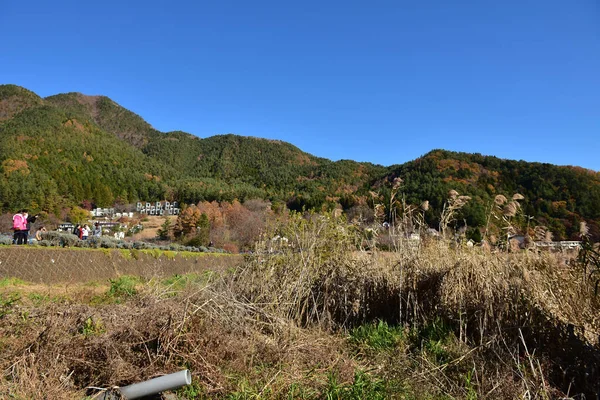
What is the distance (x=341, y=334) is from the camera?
398 centimetres

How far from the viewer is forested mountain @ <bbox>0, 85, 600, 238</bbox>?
78.3ft

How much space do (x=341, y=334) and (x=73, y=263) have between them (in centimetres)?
758

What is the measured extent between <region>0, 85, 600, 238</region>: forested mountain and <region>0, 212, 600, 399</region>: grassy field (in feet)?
2.94


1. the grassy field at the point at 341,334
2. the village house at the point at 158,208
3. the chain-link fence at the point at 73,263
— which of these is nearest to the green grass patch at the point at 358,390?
the grassy field at the point at 341,334

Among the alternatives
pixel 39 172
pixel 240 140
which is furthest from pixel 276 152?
pixel 39 172

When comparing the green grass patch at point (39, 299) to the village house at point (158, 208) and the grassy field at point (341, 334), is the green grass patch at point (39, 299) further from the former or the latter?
the village house at point (158, 208)

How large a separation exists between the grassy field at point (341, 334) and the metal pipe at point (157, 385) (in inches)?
6.7

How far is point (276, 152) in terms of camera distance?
133750mm

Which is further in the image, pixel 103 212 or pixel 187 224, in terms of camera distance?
pixel 103 212

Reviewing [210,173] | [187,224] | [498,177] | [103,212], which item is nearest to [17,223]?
[187,224]

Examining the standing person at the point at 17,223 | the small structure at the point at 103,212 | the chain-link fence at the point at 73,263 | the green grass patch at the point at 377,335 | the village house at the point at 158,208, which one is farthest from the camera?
the village house at the point at 158,208

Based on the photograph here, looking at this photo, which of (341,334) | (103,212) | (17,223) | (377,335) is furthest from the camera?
(103,212)

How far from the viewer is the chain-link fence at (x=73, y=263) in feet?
25.6

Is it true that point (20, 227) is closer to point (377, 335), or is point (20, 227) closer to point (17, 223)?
point (17, 223)
